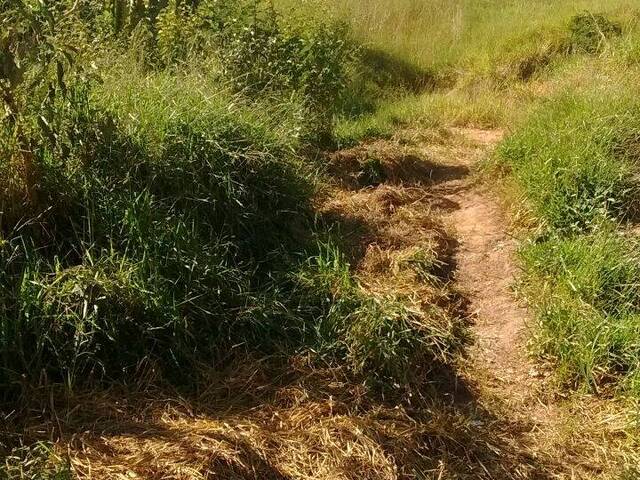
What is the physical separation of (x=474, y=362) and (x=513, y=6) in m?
7.88

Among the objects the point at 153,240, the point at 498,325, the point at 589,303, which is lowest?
the point at 498,325

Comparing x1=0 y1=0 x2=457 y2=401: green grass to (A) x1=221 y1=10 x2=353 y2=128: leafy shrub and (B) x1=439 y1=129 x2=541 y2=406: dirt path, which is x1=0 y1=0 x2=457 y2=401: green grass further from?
(A) x1=221 y1=10 x2=353 y2=128: leafy shrub

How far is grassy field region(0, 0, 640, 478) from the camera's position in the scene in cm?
318

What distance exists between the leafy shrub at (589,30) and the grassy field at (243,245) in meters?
2.84

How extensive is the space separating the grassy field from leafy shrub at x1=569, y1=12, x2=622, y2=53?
9.31 ft

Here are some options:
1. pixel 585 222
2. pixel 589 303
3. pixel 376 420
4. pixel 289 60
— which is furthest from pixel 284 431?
pixel 289 60

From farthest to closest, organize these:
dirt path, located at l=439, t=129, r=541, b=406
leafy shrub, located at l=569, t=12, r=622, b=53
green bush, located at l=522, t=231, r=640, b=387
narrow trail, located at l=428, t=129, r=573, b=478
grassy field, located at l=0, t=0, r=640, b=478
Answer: leafy shrub, located at l=569, t=12, r=622, b=53
dirt path, located at l=439, t=129, r=541, b=406
green bush, located at l=522, t=231, r=640, b=387
narrow trail, located at l=428, t=129, r=573, b=478
grassy field, located at l=0, t=0, r=640, b=478

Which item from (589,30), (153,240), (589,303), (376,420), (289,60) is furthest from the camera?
(589,30)

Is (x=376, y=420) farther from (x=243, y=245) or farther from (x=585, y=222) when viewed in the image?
(x=585, y=222)

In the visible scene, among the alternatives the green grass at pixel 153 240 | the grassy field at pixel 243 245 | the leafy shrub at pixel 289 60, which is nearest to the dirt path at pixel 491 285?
the grassy field at pixel 243 245

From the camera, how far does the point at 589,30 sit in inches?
340

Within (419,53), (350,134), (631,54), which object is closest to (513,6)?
(419,53)

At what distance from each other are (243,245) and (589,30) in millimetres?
6411

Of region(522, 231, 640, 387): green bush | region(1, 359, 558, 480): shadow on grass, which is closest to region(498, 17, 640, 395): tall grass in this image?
region(522, 231, 640, 387): green bush
